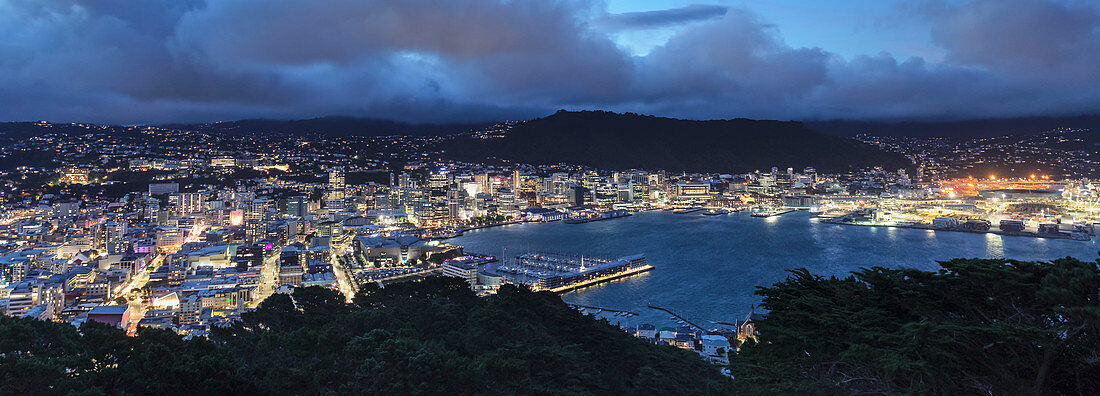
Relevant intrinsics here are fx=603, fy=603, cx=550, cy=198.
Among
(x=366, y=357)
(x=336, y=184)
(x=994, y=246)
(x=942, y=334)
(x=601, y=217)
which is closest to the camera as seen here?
(x=942, y=334)

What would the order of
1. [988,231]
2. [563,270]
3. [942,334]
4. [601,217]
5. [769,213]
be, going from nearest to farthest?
[942,334] < [563,270] < [988,231] < [601,217] < [769,213]

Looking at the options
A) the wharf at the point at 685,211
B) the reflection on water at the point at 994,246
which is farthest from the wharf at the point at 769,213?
the reflection on water at the point at 994,246

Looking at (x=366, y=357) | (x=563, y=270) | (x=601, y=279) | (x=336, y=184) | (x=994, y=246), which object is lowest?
(x=601, y=279)

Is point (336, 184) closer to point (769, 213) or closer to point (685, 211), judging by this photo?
point (685, 211)

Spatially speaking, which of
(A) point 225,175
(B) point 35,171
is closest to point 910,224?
(A) point 225,175

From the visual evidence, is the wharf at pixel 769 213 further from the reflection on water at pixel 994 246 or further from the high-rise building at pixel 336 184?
the high-rise building at pixel 336 184

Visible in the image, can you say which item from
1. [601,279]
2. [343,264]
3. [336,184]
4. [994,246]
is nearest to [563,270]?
[601,279]
